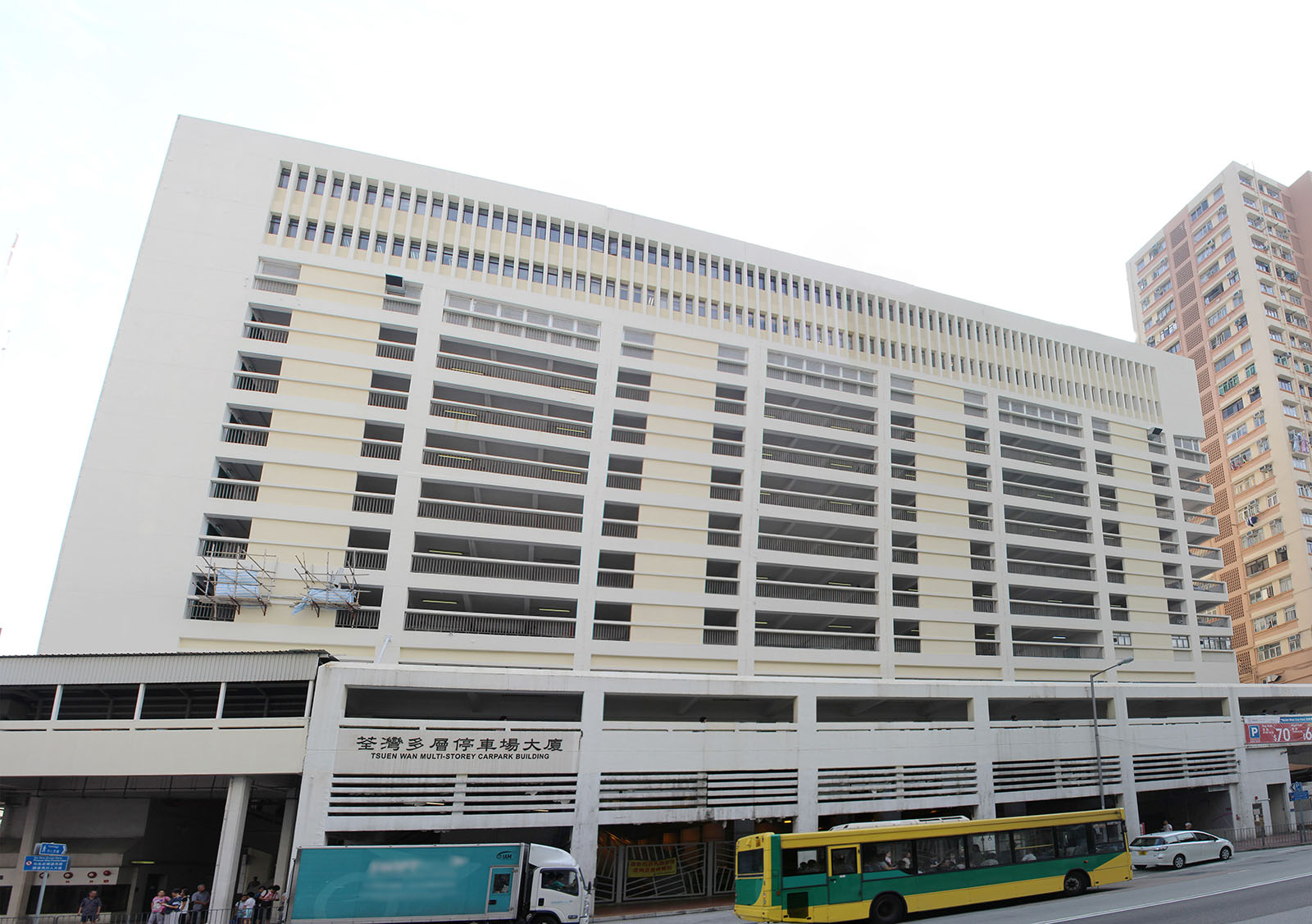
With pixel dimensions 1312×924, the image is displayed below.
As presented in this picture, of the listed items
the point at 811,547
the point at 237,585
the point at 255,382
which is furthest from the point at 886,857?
the point at 255,382

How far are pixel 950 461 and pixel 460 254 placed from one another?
33.2 metres

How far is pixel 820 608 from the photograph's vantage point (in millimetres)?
47438

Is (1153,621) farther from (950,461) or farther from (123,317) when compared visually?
(123,317)

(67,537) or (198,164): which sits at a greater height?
(198,164)

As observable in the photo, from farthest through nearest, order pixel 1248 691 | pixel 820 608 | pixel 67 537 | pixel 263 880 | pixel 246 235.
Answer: pixel 1248 691 → pixel 820 608 → pixel 246 235 → pixel 263 880 → pixel 67 537

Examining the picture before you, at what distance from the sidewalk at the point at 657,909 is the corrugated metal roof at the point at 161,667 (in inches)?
592

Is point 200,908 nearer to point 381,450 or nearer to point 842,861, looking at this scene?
point 381,450

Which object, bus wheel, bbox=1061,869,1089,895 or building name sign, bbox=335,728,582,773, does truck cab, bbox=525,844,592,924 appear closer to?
building name sign, bbox=335,728,582,773

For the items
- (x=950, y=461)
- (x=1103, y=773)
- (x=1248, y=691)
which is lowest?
(x=1103, y=773)

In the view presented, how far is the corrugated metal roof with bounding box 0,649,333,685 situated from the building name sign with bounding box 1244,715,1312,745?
5379 cm

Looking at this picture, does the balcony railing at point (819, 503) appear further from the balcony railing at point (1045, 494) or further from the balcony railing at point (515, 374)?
the balcony railing at point (515, 374)

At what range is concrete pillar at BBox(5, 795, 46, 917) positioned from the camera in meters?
31.2

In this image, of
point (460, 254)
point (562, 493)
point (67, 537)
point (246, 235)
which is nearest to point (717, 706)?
point (562, 493)

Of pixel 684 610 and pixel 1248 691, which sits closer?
pixel 684 610
